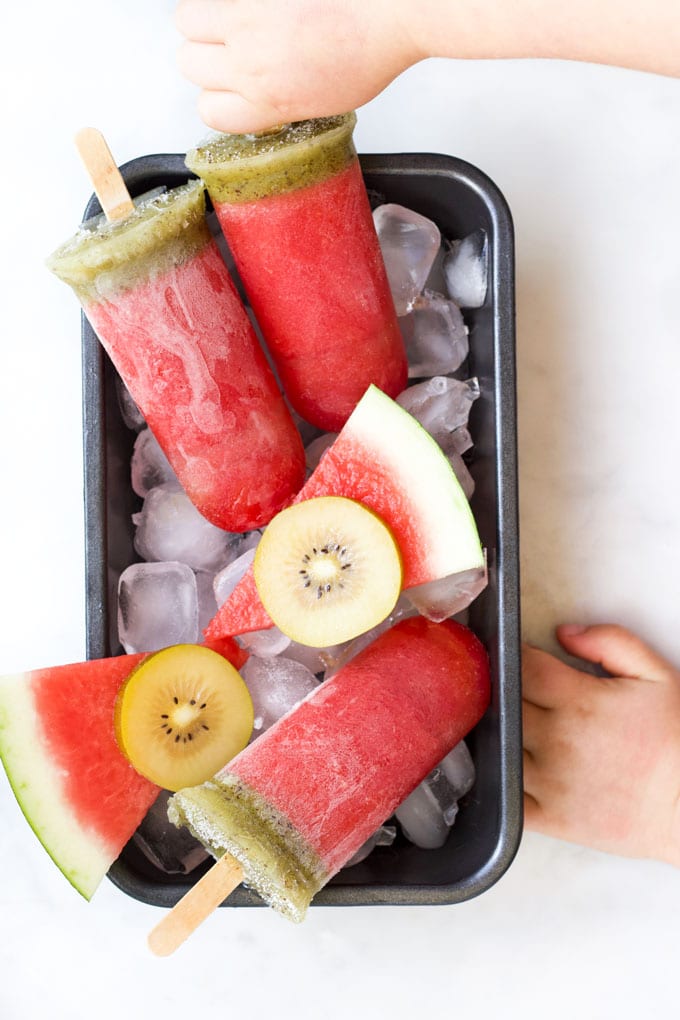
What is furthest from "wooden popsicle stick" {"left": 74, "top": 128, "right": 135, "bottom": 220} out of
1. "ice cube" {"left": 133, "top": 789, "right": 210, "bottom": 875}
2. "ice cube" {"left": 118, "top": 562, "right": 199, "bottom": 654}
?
"ice cube" {"left": 133, "top": 789, "right": 210, "bottom": 875}

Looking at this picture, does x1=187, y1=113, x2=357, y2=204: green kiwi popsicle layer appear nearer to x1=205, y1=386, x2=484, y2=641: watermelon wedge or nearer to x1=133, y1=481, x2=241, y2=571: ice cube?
x1=205, y1=386, x2=484, y2=641: watermelon wedge

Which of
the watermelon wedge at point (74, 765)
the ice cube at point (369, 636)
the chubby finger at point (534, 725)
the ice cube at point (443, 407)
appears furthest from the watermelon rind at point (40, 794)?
the chubby finger at point (534, 725)

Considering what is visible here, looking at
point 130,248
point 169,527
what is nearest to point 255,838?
point 169,527

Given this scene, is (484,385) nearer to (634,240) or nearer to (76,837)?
(634,240)

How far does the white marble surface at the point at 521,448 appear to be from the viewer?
152 centimetres

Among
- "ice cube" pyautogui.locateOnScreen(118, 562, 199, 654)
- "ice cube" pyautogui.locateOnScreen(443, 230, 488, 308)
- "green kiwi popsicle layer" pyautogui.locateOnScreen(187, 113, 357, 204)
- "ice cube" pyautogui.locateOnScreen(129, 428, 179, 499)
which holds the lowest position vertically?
"ice cube" pyautogui.locateOnScreen(118, 562, 199, 654)

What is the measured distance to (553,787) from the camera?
1.50 meters

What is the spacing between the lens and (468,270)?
4.32ft

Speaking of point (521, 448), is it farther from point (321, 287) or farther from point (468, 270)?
point (321, 287)

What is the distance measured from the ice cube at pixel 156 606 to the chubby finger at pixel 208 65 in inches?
24.3

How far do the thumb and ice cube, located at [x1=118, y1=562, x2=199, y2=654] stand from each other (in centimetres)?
63

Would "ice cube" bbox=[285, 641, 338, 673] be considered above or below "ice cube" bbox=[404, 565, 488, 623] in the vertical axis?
below

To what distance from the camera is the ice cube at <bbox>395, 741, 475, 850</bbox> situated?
1.30 metres

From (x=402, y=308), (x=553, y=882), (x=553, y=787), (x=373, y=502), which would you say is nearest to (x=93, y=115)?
(x=402, y=308)
